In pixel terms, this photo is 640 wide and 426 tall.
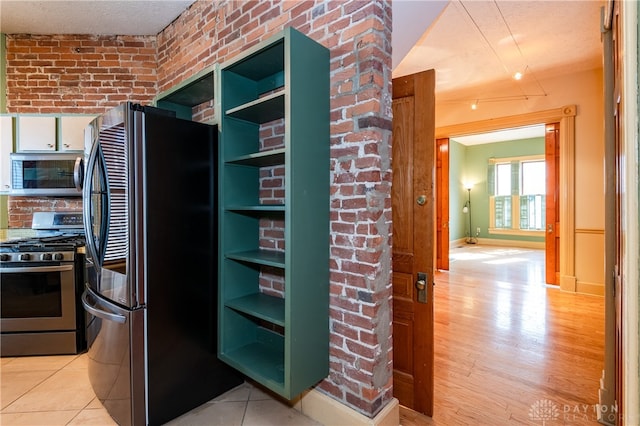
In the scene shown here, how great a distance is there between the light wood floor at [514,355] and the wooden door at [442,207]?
937mm

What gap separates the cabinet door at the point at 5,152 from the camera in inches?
129

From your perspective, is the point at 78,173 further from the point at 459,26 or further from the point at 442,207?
the point at 442,207

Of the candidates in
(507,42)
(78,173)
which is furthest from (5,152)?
(507,42)

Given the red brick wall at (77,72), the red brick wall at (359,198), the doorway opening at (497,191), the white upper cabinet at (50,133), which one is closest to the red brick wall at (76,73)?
the red brick wall at (77,72)

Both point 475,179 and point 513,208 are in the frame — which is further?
point 475,179

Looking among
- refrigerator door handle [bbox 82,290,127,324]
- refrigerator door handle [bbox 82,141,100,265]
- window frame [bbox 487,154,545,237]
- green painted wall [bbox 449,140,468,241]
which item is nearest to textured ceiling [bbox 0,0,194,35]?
refrigerator door handle [bbox 82,141,100,265]

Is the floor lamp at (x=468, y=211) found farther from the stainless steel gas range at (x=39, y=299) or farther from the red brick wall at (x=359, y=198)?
the stainless steel gas range at (x=39, y=299)

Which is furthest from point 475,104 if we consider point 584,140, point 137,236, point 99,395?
point 99,395

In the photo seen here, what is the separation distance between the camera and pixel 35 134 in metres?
3.32

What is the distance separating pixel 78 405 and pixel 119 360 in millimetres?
683

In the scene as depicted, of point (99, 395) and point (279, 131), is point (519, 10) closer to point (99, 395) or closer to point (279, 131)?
point (279, 131)

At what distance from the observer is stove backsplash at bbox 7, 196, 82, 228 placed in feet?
11.7

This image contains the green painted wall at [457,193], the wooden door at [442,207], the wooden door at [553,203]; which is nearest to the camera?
the wooden door at [553,203]

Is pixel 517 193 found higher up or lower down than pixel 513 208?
higher up
